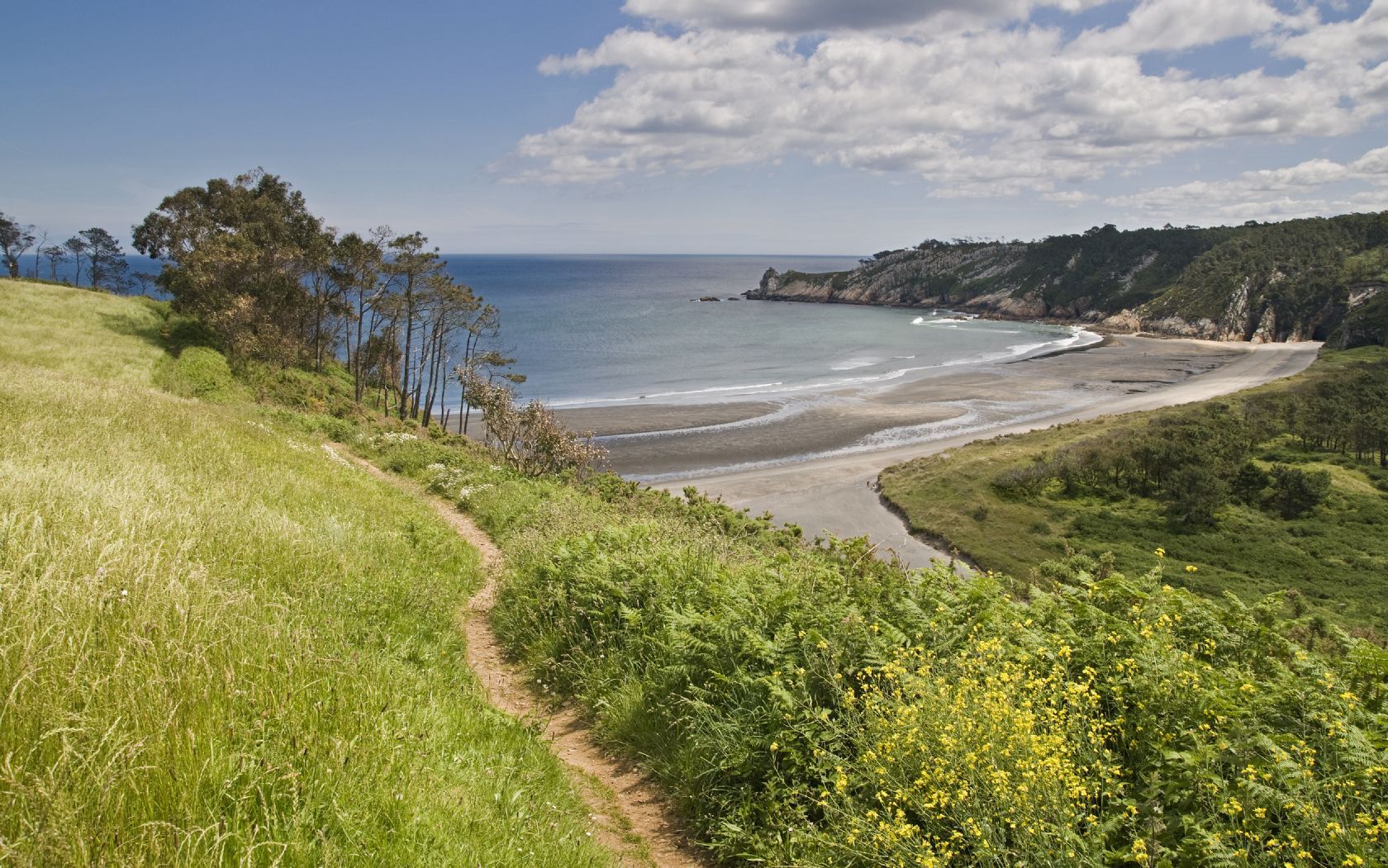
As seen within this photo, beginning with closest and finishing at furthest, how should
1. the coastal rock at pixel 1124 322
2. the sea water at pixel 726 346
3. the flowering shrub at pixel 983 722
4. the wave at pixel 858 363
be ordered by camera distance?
the flowering shrub at pixel 983 722 → the sea water at pixel 726 346 → the wave at pixel 858 363 → the coastal rock at pixel 1124 322

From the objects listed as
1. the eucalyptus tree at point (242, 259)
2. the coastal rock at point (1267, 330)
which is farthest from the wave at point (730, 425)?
the coastal rock at point (1267, 330)

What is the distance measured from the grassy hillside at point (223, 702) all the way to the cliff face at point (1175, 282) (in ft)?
380

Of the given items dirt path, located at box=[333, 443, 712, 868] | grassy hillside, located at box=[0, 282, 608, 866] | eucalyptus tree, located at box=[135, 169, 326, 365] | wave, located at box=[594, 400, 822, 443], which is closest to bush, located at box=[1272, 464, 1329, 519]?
wave, located at box=[594, 400, 822, 443]

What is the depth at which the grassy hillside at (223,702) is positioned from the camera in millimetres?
2957

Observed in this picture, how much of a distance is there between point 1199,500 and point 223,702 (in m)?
41.3

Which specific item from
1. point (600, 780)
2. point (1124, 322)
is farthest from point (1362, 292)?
point (600, 780)

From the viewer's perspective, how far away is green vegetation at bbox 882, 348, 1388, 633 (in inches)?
1187

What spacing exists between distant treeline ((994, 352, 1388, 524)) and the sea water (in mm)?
29386

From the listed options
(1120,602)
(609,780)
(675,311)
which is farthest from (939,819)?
(675,311)

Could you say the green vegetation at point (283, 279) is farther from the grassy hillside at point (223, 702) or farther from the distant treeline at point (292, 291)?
the grassy hillside at point (223, 702)

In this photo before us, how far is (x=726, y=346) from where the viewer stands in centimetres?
9956

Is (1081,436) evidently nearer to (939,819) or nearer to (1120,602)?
(1120,602)

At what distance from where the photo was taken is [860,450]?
49.2 metres

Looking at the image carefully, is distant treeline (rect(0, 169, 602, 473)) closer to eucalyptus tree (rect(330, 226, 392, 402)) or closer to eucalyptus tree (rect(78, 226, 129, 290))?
eucalyptus tree (rect(330, 226, 392, 402))
